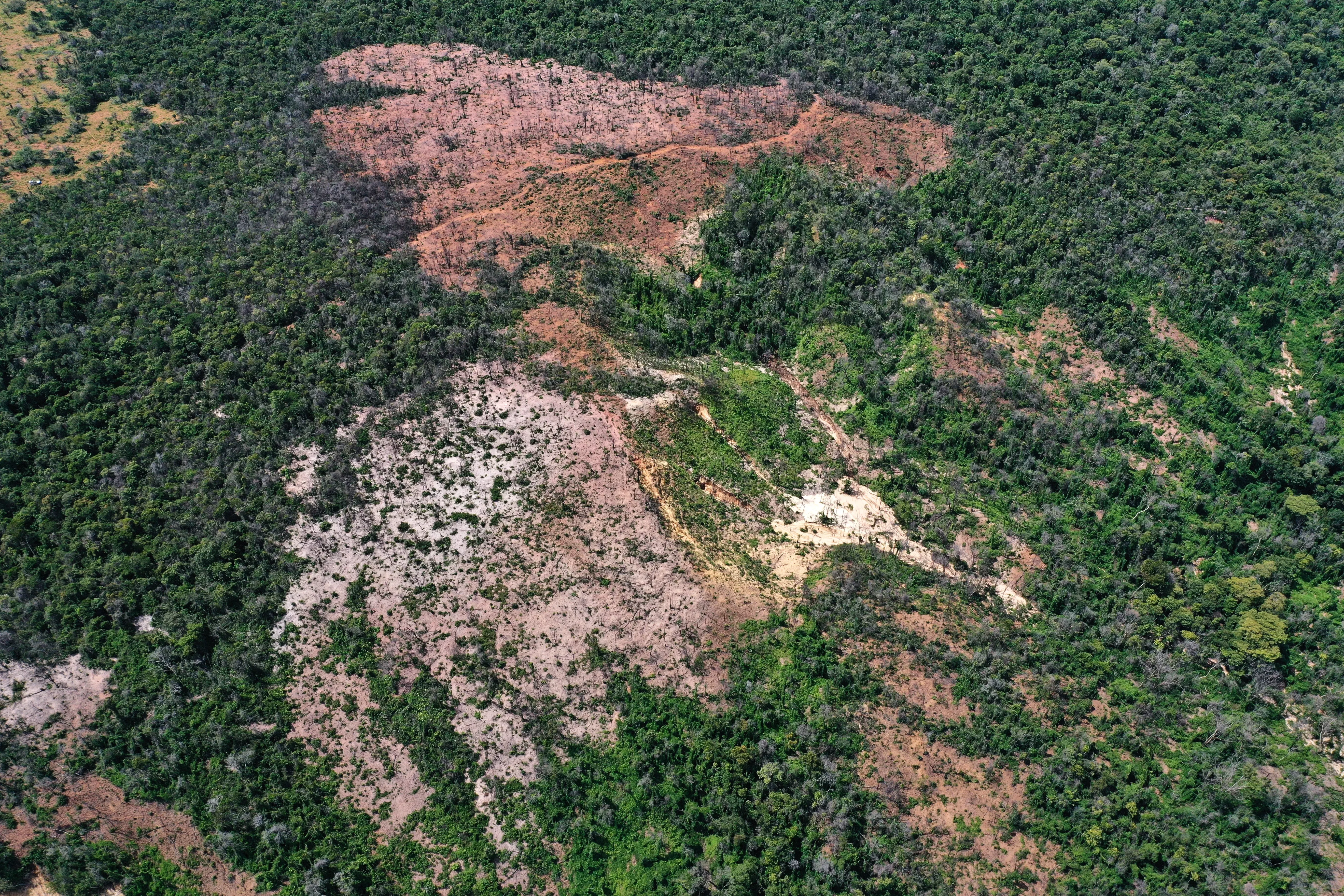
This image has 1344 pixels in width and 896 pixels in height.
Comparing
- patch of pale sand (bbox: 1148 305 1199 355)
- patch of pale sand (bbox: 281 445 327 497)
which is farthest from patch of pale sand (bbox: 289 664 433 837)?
patch of pale sand (bbox: 1148 305 1199 355)

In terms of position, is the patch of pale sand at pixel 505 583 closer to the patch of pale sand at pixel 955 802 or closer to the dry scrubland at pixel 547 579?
the dry scrubland at pixel 547 579

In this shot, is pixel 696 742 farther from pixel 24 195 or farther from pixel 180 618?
pixel 24 195

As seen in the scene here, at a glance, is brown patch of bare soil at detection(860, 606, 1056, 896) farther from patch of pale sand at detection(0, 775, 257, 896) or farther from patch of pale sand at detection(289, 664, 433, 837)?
patch of pale sand at detection(0, 775, 257, 896)

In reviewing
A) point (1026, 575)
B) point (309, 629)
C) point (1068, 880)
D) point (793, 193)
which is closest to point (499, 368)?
point (309, 629)

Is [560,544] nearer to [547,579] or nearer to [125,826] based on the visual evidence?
[547,579]

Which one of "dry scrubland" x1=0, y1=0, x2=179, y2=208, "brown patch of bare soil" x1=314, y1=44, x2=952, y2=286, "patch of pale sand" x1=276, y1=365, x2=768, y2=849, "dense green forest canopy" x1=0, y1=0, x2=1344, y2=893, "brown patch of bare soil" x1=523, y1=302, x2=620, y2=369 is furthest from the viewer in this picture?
"dry scrubland" x1=0, y1=0, x2=179, y2=208

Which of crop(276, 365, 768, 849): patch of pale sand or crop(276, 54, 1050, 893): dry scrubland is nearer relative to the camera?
crop(276, 54, 1050, 893): dry scrubland
